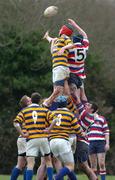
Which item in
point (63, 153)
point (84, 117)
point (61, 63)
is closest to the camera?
point (63, 153)

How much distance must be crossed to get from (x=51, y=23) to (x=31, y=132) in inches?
954

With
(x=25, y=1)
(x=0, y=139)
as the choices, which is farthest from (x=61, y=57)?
(x=25, y=1)

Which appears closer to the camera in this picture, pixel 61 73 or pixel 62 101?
pixel 62 101

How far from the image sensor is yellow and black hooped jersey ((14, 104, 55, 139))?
17688 millimetres

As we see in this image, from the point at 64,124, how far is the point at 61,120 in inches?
5.2

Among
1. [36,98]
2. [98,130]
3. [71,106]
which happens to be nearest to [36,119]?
[36,98]

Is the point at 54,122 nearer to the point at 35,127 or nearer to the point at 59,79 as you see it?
the point at 35,127

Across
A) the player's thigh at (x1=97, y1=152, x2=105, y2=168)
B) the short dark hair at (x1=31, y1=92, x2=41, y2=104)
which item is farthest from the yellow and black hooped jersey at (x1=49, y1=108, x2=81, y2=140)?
the player's thigh at (x1=97, y1=152, x2=105, y2=168)

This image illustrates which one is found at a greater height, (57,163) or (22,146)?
(22,146)

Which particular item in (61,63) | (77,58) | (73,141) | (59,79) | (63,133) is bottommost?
(73,141)

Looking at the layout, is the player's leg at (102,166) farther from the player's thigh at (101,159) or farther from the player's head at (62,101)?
the player's head at (62,101)

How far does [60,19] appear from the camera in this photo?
136 feet

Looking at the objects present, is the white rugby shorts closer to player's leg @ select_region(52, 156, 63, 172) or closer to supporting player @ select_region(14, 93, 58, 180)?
supporting player @ select_region(14, 93, 58, 180)

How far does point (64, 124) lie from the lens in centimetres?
1733
